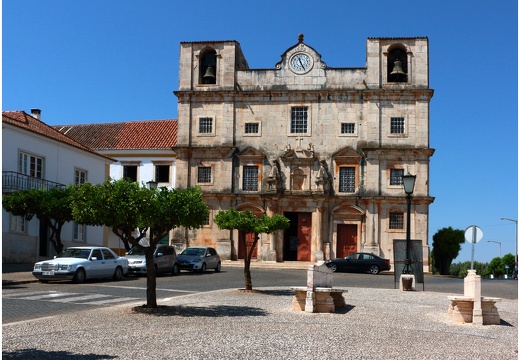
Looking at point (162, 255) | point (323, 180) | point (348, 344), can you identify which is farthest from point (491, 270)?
point (348, 344)

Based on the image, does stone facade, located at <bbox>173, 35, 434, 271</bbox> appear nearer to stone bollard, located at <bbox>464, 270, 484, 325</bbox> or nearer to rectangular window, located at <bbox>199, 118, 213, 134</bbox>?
rectangular window, located at <bbox>199, 118, 213, 134</bbox>

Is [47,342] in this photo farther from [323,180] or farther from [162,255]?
[323,180]

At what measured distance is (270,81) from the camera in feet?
144

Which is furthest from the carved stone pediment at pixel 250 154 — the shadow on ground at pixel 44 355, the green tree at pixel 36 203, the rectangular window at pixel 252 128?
the shadow on ground at pixel 44 355

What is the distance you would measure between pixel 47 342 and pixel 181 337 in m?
1.99

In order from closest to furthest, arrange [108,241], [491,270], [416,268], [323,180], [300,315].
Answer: [300,315] → [416,268] → [323,180] → [108,241] → [491,270]

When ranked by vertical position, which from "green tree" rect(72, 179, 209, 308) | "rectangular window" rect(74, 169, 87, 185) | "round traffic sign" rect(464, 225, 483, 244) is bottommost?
"round traffic sign" rect(464, 225, 483, 244)

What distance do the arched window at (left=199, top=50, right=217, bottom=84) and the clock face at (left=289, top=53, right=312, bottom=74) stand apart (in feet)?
16.1

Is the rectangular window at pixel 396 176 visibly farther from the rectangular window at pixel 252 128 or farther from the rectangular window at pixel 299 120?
the rectangular window at pixel 252 128

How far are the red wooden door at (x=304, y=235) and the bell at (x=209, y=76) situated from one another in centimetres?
1028

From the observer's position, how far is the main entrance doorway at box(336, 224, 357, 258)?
4256 centimetres

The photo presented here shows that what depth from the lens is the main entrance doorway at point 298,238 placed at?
140 ft

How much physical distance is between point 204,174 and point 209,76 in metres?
6.16

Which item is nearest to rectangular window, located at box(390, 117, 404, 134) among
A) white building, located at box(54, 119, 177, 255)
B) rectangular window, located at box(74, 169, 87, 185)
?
white building, located at box(54, 119, 177, 255)
